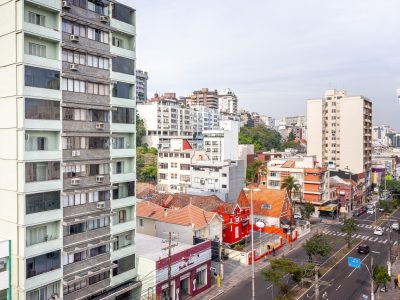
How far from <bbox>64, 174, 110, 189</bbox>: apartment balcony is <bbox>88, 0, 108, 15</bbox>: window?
1583 centimetres

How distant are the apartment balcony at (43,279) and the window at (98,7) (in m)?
24.0

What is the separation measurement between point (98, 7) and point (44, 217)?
66.1 feet

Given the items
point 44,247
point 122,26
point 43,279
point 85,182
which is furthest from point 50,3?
point 43,279

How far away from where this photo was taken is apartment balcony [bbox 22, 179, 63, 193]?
3044cm

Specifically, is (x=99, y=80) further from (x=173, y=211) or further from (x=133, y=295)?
(x=173, y=211)

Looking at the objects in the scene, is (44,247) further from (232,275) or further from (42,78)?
→ (232,275)

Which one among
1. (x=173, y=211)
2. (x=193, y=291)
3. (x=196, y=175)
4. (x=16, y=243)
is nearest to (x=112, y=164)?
(x=16, y=243)

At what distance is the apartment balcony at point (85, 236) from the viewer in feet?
111

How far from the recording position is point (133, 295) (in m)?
40.8

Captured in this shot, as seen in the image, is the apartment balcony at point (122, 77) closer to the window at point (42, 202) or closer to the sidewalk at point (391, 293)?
the window at point (42, 202)

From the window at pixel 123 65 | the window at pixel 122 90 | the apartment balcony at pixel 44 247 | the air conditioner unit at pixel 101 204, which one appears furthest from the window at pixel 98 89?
the apartment balcony at pixel 44 247

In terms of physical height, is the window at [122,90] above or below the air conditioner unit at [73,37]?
below

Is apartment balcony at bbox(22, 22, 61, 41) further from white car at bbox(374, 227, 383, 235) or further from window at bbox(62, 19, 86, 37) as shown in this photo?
white car at bbox(374, 227, 383, 235)

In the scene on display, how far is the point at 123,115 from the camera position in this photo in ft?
129
